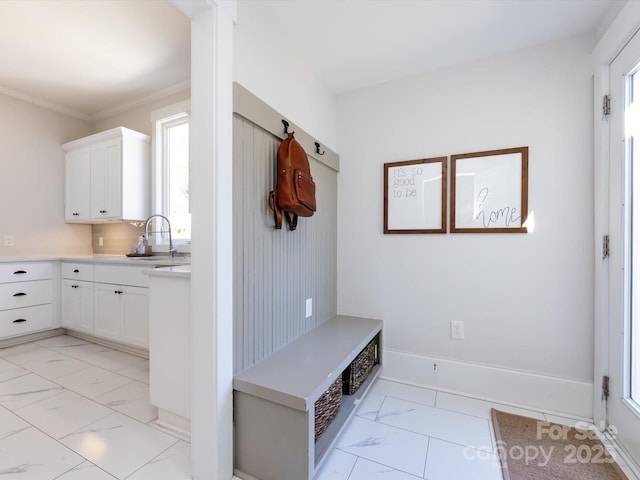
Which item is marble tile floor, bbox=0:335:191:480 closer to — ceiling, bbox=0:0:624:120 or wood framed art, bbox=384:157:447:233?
wood framed art, bbox=384:157:447:233

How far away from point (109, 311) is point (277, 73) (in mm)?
2534

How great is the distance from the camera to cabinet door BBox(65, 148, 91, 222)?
3.30m

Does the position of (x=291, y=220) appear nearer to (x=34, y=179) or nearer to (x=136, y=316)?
(x=136, y=316)

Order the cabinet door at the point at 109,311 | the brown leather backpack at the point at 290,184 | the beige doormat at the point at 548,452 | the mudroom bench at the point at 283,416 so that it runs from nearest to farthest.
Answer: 1. the mudroom bench at the point at 283,416
2. the beige doormat at the point at 548,452
3. the brown leather backpack at the point at 290,184
4. the cabinet door at the point at 109,311

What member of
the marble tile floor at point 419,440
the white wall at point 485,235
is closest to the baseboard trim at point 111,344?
the white wall at point 485,235

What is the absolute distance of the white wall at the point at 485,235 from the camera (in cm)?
176

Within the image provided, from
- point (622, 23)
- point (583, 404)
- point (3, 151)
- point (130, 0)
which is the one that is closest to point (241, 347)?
point (583, 404)

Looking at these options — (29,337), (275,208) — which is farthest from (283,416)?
(29,337)

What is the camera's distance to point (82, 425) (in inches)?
63.1

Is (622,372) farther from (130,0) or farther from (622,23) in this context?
(130,0)

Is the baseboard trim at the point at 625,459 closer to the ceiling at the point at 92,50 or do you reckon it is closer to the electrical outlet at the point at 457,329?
the electrical outlet at the point at 457,329

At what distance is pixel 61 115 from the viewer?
11.4ft

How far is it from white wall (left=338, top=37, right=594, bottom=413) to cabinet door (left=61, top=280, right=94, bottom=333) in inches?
96.6

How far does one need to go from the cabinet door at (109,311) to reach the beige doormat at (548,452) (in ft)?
9.56
